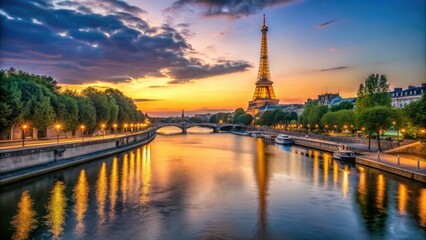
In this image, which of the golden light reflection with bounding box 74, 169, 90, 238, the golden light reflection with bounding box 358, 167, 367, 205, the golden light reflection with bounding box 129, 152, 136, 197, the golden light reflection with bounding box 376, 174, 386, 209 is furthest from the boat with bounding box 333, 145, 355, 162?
the golden light reflection with bounding box 74, 169, 90, 238

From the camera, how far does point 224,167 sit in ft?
161

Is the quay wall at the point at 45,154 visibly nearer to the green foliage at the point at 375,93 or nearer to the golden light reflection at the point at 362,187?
the golden light reflection at the point at 362,187

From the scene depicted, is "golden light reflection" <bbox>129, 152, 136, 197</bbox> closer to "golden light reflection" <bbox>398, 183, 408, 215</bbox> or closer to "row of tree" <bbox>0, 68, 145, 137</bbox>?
"row of tree" <bbox>0, 68, 145, 137</bbox>

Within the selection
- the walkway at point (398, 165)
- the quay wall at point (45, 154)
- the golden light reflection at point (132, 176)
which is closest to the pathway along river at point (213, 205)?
the golden light reflection at point (132, 176)

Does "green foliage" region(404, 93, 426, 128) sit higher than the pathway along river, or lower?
higher

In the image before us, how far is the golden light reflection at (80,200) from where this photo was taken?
21.2 meters

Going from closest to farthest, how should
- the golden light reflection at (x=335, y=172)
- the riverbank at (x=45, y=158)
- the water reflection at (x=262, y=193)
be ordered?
the water reflection at (x=262, y=193) < the riverbank at (x=45, y=158) < the golden light reflection at (x=335, y=172)

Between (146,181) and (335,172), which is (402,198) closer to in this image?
(335,172)

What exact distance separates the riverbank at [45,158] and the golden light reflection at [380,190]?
96.3 ft

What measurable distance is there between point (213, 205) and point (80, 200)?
32.8 feet

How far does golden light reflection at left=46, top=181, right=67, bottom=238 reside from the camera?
20.8 metres

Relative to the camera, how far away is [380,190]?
31.5 meters

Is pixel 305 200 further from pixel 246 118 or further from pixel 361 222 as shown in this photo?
pixel 246 118

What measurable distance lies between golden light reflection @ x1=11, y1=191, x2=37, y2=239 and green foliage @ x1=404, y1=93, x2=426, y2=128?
39.0 meters
